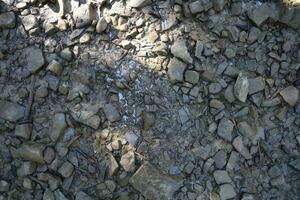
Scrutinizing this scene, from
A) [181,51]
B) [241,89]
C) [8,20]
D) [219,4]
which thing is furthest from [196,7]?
[8,20]

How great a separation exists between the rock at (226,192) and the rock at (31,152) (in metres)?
1.00

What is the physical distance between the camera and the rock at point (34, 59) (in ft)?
8.89

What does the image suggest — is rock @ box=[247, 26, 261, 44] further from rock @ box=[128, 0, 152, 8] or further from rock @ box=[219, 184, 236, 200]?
rock @ box=[219, 184, 236, 200]

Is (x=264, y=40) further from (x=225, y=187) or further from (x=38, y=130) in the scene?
(x=38, y=130)

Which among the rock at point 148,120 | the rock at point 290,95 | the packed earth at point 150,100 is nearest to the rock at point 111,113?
the packed earth at point 150,100

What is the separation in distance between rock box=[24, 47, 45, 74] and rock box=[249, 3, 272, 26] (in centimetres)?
123

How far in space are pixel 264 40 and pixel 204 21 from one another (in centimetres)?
37

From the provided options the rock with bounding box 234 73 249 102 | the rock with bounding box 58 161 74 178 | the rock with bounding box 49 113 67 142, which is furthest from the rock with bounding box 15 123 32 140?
the rock with bounding box 234 73 249 102

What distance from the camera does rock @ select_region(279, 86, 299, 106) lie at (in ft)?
8.84

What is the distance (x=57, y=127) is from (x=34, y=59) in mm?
417

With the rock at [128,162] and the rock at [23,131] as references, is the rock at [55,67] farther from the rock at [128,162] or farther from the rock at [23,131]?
the rock at [128,162]

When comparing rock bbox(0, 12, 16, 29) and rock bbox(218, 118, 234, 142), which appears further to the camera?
rock bbox(0, 12, 16, 29)

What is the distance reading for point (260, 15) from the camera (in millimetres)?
2754

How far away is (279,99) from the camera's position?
271 cm
